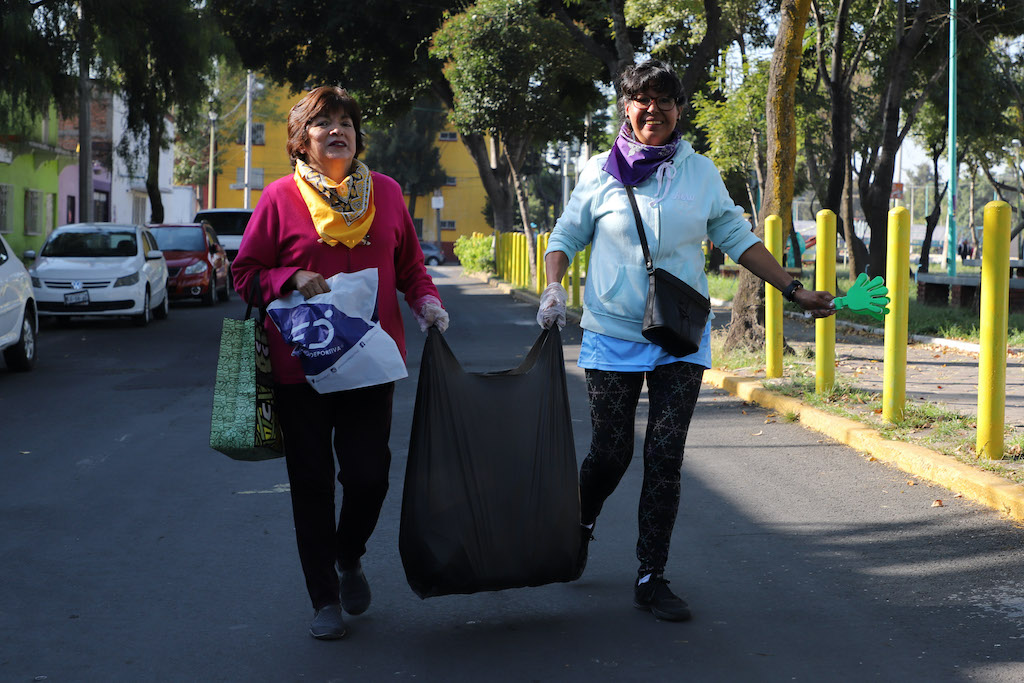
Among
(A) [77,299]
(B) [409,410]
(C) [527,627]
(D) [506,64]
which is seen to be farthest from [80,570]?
(D) [506,64]

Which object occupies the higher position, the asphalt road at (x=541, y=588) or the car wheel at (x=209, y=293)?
the car wheel at (x=209, y=293)

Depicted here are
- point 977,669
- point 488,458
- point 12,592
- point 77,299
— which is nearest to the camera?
point 977,669

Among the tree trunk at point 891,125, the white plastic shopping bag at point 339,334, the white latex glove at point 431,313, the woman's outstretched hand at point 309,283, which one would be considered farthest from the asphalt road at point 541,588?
the tree trunk at point 891,125

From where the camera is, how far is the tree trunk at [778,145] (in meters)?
11.6

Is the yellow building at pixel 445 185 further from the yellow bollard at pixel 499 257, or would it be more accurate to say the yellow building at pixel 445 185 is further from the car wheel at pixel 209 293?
the car wheel at pixel 209 293

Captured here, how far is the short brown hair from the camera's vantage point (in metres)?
3.88

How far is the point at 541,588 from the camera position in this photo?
454 centimetres

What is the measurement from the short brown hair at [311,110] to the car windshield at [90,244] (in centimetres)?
1492

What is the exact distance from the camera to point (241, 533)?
547cm

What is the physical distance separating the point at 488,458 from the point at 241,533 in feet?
6.44

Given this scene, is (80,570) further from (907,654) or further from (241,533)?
(907,654)

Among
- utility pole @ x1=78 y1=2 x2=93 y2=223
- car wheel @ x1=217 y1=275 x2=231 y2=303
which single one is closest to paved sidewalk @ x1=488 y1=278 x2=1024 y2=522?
car wheel @ x1=217 y1=275 x2=231 y2=303

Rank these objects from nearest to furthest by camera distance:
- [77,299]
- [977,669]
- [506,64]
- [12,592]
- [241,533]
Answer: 1. [977,669]
2. [12,592]
3. [241,533]
4. [77,299]
5. [506,64]

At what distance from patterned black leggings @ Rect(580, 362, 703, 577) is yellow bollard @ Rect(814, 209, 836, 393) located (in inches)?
184
